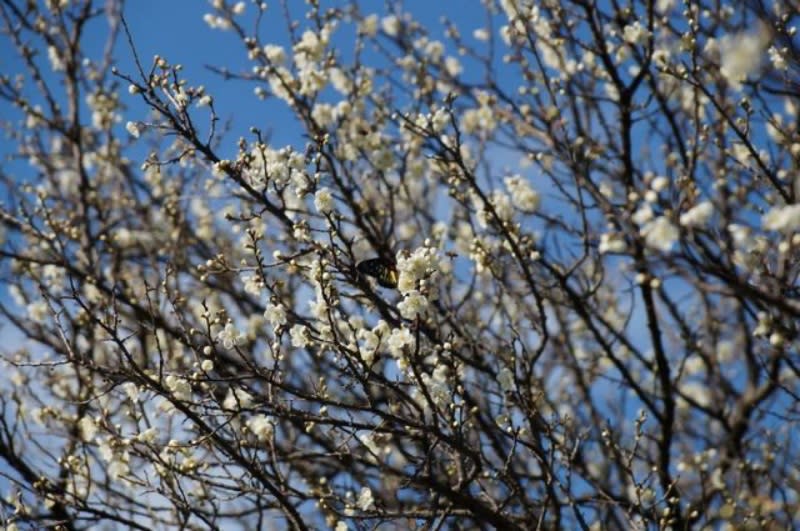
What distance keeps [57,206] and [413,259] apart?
6046mm

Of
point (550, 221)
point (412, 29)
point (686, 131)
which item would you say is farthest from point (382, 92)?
point (686, 131)

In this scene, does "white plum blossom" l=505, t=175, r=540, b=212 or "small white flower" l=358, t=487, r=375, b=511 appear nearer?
"small white flower" l=358, t=487, r=375, b=511

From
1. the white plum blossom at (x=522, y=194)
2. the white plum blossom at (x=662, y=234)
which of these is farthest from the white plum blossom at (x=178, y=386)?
the white plum blossom at (x=522, y=194)

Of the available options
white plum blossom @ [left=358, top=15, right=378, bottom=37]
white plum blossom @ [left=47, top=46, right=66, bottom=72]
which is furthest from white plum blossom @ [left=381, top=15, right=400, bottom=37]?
white plum blossom @ [left=47, top=46, right=66, bottom=72]

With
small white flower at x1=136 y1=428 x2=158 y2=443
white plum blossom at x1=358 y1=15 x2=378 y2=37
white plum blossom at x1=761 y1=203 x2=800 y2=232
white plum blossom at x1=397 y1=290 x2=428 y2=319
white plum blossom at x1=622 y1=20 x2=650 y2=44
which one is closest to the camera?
white plum blossom at x1=761 y1=203 x2=800 y2=232

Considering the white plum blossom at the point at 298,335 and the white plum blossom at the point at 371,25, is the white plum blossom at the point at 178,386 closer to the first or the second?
the white plum blossom at the point at 298,335

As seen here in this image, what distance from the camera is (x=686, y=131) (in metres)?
6.80

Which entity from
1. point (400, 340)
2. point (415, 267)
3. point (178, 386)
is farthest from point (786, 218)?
point (178, 386)

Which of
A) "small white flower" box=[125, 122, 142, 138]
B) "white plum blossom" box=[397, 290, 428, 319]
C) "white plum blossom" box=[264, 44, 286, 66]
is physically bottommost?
"white plum blossom" box=[397, 290, 428, 319]

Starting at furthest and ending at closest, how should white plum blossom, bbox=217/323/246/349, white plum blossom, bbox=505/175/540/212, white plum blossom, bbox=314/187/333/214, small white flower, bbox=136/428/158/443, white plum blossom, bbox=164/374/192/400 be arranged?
white plum blossom, bbox=505/175/540/212 < small white flower, bbox=136/428/158/443 < white plum blossom, bbox=164/374/192/400 < white plum blossom, bbox=314/187/333/214 < white plum blossom, bbox=217/323/246/349

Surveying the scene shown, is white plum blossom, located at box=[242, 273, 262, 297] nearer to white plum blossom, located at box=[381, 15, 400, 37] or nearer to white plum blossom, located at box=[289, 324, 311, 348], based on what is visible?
white plum blossom, located at box=[289, 324, 311, 348]

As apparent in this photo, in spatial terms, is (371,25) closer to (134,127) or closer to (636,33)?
(636,33)

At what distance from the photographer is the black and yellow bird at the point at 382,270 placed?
371 centimetres

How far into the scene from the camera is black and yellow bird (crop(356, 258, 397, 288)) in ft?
12.2
